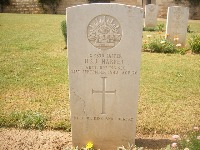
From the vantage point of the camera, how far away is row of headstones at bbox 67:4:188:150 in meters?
3.31

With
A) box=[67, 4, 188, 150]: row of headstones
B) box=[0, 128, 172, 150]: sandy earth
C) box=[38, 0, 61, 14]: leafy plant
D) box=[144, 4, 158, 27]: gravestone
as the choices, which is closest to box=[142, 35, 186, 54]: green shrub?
box=[0, 128, 172, 150]: sandy earth

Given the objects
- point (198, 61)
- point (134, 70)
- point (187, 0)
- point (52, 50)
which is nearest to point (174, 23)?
point (198, 61)

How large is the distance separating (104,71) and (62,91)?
260 centimetres

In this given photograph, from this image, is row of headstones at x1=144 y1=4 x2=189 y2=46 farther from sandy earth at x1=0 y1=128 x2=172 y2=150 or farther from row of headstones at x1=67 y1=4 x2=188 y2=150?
row of headstones at x1=67 y1=4 x2=188 y2=150

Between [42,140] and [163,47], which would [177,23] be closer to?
[163,47]

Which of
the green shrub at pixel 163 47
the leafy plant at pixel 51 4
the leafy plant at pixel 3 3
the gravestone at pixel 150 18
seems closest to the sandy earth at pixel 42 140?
the green shrub at pixel 163 47

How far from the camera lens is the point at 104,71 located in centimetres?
350

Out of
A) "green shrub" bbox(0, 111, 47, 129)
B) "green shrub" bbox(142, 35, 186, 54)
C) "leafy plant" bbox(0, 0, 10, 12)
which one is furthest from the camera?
"leafy plant" bbox(0, 0, 10, 12)

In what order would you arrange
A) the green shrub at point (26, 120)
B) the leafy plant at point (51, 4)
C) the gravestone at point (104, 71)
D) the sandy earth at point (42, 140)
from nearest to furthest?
the gravestone at point (104, 71)
the sandy earth at point (42, 140)
the green shrub at point (26, 120)
the leafy plant at point (51, 4)

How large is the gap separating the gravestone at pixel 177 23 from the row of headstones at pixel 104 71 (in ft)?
24.4

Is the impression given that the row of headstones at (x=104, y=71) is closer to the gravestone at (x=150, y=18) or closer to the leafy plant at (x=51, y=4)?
the gravestone at (x=150, y=18)

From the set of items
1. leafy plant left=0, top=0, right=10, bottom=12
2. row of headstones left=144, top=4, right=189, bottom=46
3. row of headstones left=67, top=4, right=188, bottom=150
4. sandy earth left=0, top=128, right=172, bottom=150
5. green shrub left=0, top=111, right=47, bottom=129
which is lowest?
sandy earth left=0, top=128, right=172, bottom=150

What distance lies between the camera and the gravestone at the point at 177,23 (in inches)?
414

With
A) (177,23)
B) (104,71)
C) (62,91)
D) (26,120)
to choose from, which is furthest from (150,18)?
(104,71)
